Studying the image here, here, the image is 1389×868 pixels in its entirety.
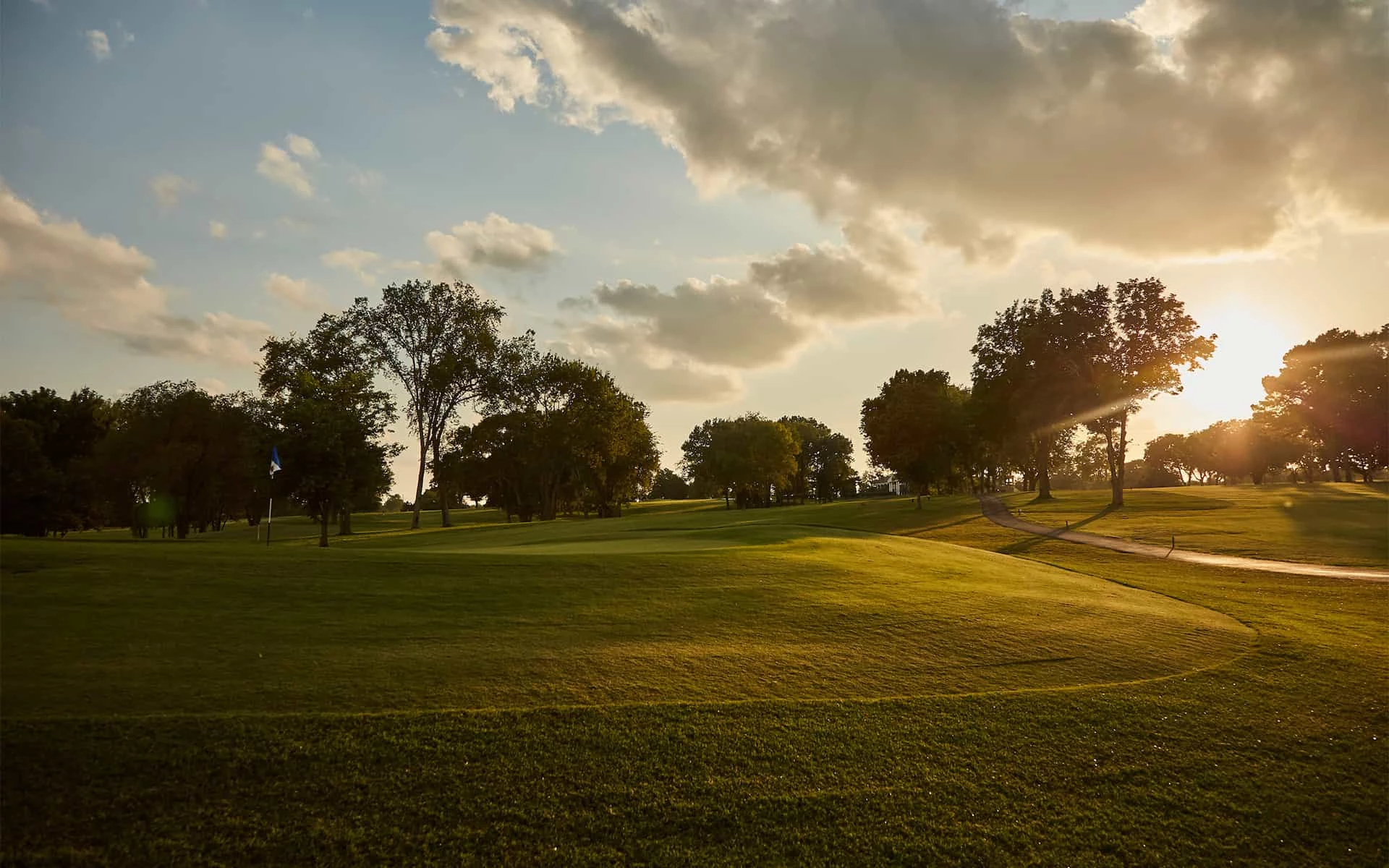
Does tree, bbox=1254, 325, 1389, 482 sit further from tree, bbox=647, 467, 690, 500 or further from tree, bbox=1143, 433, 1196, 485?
tree, bbox=647, 467, 690, 500

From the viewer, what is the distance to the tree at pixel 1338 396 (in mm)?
72250

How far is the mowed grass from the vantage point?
31781 millimetres

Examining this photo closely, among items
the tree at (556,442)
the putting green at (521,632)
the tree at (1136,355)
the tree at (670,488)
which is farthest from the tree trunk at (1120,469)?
the tree at (670,488)

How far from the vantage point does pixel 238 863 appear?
19.4ft

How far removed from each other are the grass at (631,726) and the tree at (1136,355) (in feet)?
136

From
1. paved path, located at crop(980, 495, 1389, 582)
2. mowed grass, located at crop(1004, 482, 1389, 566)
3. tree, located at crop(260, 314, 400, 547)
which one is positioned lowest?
paved path, located at crop(980, 495, 1389, 582)

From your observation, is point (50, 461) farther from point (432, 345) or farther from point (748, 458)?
point (748, 458)

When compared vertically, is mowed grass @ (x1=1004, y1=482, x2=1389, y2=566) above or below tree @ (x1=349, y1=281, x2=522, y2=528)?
below

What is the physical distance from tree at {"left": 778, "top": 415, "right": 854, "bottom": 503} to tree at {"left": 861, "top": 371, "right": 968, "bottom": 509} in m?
55.7

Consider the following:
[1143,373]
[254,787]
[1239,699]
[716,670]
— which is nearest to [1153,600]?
[1239,699]

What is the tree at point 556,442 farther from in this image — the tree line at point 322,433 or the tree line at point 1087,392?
the tree line at point 1087,392

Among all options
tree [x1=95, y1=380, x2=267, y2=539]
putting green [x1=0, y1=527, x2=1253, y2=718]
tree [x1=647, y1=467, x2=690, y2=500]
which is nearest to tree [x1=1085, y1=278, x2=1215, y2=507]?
putting green [x1=0, y1=527, x2=1253, y2=718]

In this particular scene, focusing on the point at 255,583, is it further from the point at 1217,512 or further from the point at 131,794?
the point at 1217,512

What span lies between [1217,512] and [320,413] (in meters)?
56.1
